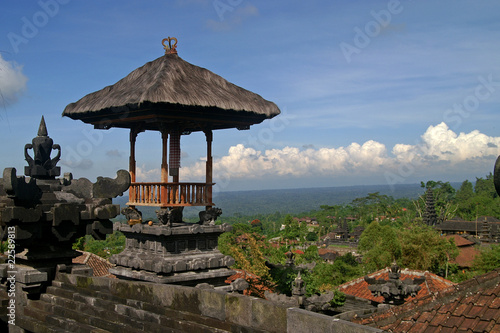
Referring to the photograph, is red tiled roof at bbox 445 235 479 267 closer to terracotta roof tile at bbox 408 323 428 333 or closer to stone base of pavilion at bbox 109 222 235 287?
Result: stone base of pavilion at bbox 109 222 235 287

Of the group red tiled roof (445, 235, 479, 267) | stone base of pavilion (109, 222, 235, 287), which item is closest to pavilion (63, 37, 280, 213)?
stone base of pavilion (109, 222, 235, 287)

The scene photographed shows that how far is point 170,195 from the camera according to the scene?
12.9 meters

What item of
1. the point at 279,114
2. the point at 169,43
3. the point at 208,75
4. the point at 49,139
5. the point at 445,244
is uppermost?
the point at 169,43

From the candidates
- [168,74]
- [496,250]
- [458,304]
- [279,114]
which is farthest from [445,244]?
[458,304]

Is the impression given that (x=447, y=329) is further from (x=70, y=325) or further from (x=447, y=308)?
(x=70, y=325)

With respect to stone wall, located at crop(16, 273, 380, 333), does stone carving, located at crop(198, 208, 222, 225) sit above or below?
above

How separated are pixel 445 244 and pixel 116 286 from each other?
1660 inches

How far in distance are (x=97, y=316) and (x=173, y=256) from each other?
644 centimetres

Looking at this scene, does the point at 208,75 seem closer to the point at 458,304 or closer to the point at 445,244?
the point at 458,304

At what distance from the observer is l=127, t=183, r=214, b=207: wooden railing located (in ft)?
42.1

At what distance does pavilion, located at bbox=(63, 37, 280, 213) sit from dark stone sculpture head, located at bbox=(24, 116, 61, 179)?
167 inches

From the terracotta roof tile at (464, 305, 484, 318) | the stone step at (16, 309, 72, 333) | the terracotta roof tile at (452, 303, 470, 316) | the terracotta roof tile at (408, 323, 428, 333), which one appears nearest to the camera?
the terracotta roof tile at (464, 305, 484, 318)

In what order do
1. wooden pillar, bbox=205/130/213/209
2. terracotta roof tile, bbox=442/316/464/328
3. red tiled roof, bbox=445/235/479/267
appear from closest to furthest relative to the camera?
1. terracotta roof tile, bbox=442/316/464/328
2. wooden pillar, bbox=205/130/213/209
3. red tiled roof, bbox=445/235/479/267

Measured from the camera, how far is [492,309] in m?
5.28
